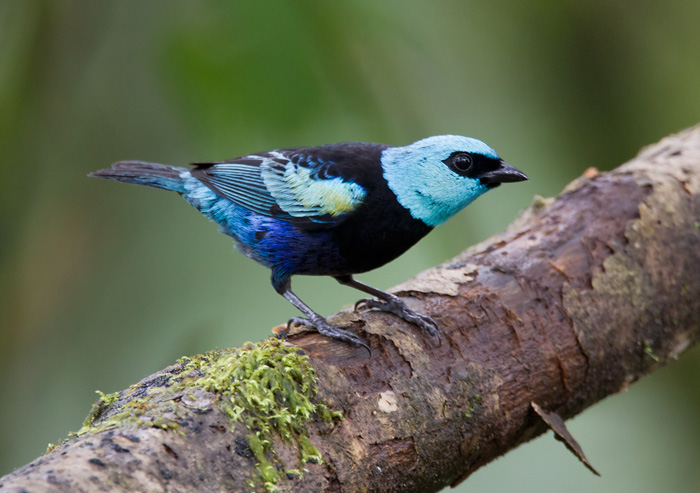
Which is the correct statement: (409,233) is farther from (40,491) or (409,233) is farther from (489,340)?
(40,491)

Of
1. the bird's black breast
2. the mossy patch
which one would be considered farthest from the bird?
the mossy patch

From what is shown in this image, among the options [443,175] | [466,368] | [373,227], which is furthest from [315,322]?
[443,175]

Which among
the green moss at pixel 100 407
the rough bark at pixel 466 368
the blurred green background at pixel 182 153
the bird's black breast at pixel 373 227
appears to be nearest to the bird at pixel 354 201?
the bird's black breast at pixel 373 227

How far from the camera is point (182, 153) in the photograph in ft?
13.1

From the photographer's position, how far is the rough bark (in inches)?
74.9

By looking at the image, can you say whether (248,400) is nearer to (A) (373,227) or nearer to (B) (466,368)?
(B) (466,368)

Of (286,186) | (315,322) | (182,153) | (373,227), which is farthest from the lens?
(182,153)

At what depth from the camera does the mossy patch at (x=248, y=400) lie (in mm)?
1990

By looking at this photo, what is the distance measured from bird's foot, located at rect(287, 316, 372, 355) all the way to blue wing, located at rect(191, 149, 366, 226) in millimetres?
464

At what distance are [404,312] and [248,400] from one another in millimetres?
1041

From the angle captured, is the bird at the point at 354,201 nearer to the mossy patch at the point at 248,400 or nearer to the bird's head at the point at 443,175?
the bird's head at the point at 443,175

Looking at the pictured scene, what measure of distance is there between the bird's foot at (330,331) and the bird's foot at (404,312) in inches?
12.1

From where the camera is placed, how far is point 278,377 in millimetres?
2305

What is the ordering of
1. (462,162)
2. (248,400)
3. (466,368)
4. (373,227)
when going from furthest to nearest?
(462,162), (373,227), (466,368), (248,400)
